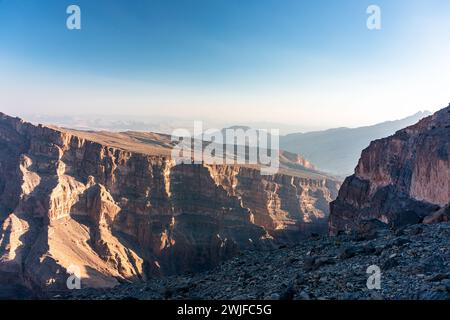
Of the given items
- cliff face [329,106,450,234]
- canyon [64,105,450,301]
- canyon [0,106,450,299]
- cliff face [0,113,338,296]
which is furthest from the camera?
cliff face [0,113,338,296]

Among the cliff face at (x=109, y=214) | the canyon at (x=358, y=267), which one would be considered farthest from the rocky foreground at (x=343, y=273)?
the cliff face at (x=109, y=214)

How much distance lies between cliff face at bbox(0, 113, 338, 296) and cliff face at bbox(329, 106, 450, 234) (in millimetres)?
33293

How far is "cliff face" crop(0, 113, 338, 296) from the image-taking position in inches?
2667

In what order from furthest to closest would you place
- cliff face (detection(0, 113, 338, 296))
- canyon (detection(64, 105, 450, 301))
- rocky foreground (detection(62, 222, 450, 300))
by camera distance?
cliff face (detection(0, 113, 338, 296)), canyon (detection(64, 105, 450, 301)), rocky foreground (detection(62, 222, 450, 300))

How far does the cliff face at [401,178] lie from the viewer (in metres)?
42.2

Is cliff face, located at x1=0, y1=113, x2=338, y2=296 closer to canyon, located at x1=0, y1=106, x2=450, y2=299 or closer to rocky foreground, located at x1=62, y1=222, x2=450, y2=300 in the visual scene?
canyon, located at x1=0, y1=106, x2=450, y2=299

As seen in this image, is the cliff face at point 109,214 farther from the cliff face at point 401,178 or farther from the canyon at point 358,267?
the canyon at point 358,267

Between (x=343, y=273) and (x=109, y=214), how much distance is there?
76.0 metres

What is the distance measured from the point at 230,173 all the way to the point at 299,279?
329 ft

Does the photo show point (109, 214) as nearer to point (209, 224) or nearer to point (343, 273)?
point (209, 224)

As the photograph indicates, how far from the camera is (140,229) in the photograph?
290 feet

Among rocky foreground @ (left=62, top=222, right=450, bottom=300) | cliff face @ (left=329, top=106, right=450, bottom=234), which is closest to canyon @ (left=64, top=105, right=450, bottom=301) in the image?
rocky foreground @ (left=62, top=222, right=450, bottom=300)

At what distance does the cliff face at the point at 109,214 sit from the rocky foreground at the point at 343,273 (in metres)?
43.8

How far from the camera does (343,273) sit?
15.7 meters
